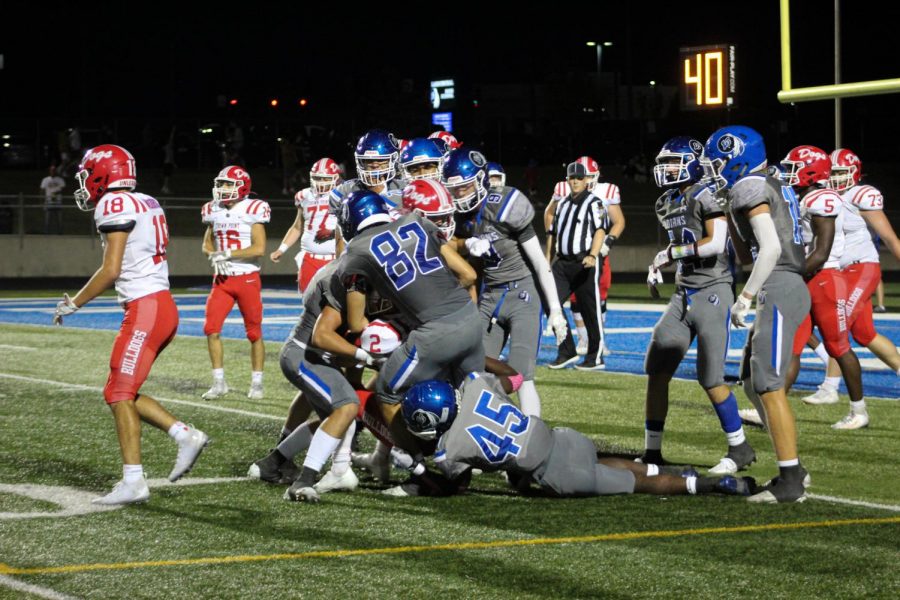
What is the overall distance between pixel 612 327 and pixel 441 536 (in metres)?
11.1

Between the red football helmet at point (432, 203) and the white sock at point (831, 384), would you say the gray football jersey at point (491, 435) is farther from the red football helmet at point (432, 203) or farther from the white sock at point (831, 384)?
the white sock at point (831, 384)

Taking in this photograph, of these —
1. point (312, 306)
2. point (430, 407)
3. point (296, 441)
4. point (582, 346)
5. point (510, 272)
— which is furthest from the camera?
point (582, 346)

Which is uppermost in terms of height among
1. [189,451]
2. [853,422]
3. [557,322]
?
[557,322]

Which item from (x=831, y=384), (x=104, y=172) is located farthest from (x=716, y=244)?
(x=831, y=384)

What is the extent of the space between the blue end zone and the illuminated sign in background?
23.8 ft

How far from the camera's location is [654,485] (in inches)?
→ 255

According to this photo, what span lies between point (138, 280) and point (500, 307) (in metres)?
2.08

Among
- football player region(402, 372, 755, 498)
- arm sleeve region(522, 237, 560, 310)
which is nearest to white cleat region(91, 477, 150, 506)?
football player region(402, 372, 755, 498)

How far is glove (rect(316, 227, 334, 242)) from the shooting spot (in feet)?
34.0

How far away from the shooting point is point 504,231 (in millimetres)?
7594

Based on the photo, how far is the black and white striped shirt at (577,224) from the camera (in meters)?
12.5

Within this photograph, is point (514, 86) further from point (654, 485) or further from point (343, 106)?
point (654, 485)

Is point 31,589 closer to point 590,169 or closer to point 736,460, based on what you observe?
point 736,460

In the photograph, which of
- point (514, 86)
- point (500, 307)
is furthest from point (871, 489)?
point (514, 86)
